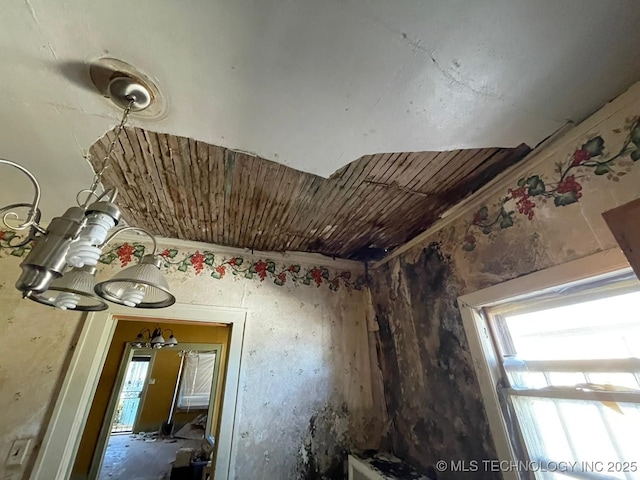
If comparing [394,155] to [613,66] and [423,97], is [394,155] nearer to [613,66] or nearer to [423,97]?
[423,97]

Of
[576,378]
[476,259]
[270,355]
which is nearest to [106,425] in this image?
[270,355]

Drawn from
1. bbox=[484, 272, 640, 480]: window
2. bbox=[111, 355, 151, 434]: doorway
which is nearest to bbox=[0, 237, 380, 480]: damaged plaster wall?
bbox=[484, 272, 640, 480]: window

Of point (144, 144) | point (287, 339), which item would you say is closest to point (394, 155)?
point (144, 144)

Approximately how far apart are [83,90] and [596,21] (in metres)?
1.37

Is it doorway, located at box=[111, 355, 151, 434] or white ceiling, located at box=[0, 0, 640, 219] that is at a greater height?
white ceiling, located at box=[0, 0, 640, 219]

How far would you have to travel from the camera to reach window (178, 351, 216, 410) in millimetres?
5891

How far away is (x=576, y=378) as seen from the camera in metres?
0.96

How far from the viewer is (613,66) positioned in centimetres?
78

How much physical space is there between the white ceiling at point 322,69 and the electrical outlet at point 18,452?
1.21 meters

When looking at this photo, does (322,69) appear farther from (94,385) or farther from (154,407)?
(154,407)

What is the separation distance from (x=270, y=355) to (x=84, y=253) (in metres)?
1.31

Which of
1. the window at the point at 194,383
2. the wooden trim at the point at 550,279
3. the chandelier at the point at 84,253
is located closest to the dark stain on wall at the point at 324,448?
the wooden trim at the point at 550,279

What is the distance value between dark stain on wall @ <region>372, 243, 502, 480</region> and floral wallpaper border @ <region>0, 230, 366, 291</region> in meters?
0.38

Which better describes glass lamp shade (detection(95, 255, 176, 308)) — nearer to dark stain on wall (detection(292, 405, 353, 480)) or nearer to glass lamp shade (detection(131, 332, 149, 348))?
dark stain on wall (detection(292, 405, 353, 480))
